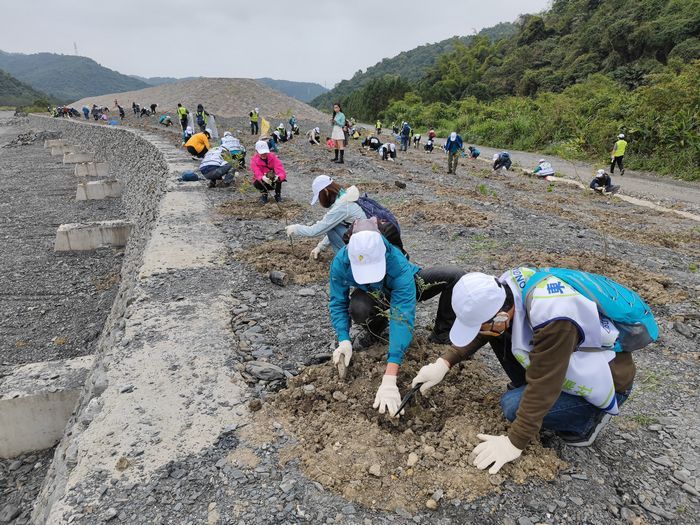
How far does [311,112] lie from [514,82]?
1905 centimetres

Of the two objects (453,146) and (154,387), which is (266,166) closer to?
(154,387)

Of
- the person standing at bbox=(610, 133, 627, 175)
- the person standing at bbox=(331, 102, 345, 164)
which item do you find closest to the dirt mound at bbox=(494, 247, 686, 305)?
the person standing at bbox=(331, 102, 345, 164)

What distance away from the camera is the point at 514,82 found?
39.3m

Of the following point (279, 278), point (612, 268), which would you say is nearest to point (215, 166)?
point (279, 278)

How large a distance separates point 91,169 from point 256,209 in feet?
44.0

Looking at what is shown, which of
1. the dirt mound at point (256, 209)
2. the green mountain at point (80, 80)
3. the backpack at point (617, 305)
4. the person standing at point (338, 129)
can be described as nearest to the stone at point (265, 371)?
the backpack at point (617, 305)

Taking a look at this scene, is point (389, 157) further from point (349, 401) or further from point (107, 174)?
point (349, 401)

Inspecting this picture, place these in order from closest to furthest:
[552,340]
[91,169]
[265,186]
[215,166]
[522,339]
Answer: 1. [552,340]
2. [522,339]
3. [265,186]
4. [215,166]
5. [91,169]

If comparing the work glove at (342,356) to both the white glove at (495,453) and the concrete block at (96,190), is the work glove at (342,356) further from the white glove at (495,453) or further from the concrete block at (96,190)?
the concrete block at (96,190)

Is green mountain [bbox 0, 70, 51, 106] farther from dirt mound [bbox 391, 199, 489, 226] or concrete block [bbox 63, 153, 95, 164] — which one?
dirt mound [bbox 391, 199, 489, 226]

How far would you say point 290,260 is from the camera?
4.91m

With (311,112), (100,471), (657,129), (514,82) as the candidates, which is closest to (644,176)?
(657,129)

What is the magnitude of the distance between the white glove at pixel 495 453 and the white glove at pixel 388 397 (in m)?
0.47

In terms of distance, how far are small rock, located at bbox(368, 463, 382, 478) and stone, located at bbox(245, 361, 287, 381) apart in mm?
1020
